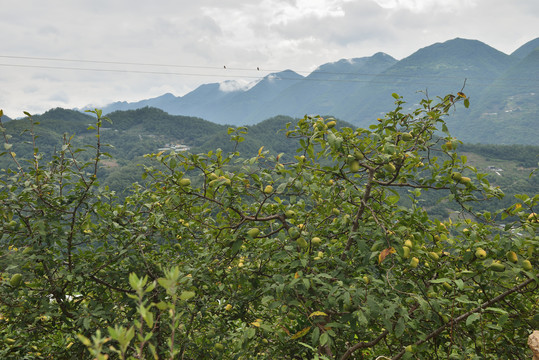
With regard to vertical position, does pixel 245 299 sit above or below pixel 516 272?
below

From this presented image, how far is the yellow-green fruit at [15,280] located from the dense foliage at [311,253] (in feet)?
0.31

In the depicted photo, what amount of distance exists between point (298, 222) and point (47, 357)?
108 inches

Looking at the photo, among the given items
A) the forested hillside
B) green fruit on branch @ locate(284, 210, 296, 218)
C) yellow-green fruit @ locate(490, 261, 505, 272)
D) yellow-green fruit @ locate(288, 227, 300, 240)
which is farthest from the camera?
the forested hillside

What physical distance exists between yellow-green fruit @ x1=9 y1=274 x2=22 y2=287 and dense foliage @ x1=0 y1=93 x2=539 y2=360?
0.09 meters

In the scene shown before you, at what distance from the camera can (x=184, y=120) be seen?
6245 inches

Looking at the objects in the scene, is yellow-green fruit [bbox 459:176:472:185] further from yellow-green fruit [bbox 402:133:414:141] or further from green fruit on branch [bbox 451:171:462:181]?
yellow-green fruit [bbox 402:133:414:141]

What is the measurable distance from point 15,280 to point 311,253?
2464 millimetres

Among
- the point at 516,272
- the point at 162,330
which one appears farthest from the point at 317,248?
the point at 162,330

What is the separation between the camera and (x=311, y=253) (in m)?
2.66

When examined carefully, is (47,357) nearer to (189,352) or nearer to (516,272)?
(189,352)

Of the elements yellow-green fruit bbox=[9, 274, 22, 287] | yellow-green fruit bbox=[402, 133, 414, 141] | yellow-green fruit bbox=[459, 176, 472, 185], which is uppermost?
yellow-green fruit bbox=[402, 133, 414, 141]

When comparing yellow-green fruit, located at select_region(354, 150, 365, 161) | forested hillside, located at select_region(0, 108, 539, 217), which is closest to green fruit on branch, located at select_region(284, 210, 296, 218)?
yellow-green fruit, located at select_region(354, 150, 365, 161)

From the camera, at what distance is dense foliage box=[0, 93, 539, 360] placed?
224 cm

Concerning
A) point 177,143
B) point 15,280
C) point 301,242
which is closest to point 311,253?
point 301,242
